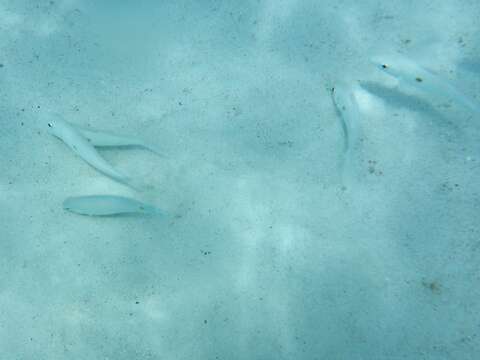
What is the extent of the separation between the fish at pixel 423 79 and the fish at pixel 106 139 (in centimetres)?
217

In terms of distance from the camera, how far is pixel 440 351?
2.57 m

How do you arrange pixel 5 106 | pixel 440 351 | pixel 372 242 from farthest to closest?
pixel 5 106 < pixel 372 242 < pixel 440 351

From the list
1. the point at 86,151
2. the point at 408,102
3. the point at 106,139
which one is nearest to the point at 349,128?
the point at 408,102

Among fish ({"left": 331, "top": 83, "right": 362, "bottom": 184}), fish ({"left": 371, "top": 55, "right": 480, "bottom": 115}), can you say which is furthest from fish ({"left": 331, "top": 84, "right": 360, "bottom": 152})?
fish ({"left": 371, "top": 55, "right": 480, "bottom": 115})

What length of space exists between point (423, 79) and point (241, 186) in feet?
5.68

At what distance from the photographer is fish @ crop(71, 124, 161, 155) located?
3.05 meters

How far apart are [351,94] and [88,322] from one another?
9.44 feet

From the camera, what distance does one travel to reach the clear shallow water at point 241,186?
272 cm

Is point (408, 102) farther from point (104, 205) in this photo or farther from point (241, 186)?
point (104, 205)

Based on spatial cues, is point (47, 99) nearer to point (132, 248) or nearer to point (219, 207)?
point (132, 248)

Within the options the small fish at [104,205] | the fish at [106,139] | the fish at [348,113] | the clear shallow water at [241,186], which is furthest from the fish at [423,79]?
the small fish at [104,205]

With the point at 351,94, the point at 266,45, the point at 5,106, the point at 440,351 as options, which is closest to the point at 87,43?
the point at 5,106

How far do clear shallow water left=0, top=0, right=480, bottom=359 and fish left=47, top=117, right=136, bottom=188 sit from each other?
0.28ft

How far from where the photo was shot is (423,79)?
292cm
